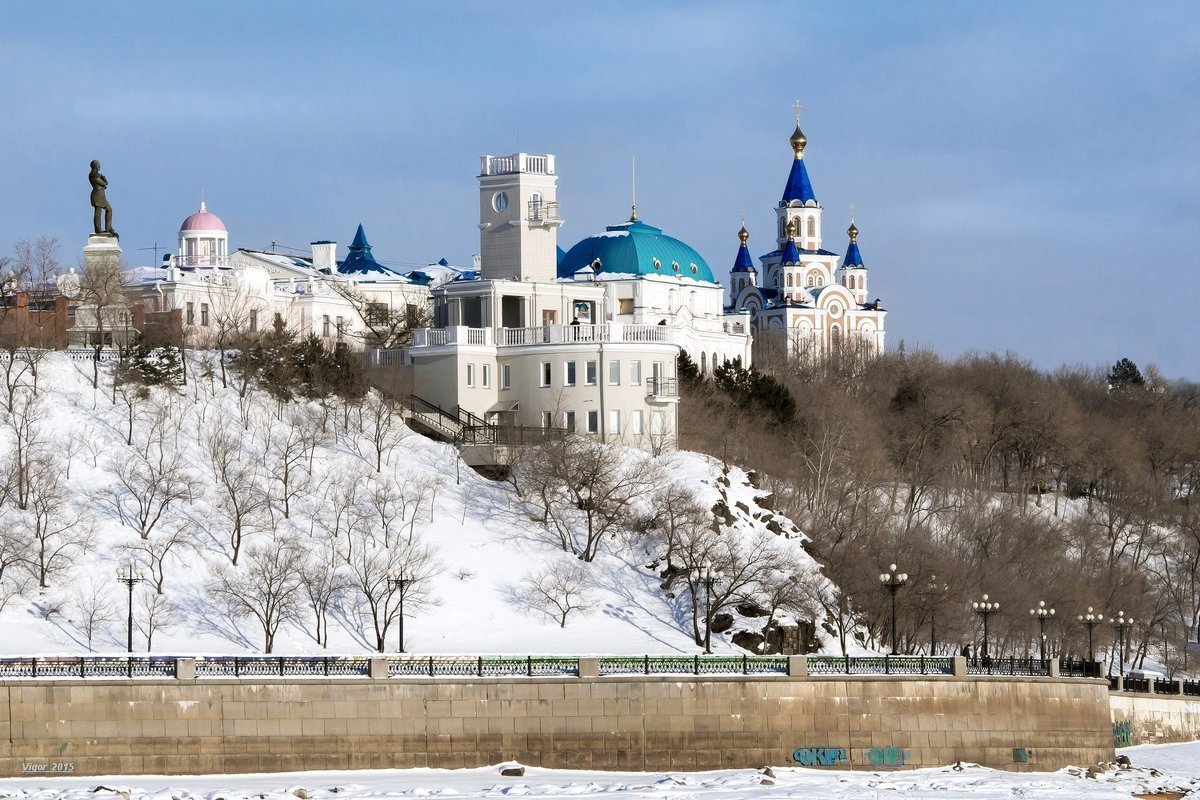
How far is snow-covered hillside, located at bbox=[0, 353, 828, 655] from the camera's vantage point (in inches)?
2406

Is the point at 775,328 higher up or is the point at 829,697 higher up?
the point at 775,328

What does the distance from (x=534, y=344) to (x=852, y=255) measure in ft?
255

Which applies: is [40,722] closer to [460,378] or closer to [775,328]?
[460,378]

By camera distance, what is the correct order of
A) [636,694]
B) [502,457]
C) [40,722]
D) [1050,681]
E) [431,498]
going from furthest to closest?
1. [502,457]
2. [431,498]
3. [1050,681]
4. [636,694]
5. [40,722]

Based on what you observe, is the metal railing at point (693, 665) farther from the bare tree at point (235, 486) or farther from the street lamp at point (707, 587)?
the bare tree at point (235, 486)

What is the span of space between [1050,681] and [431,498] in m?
21.0

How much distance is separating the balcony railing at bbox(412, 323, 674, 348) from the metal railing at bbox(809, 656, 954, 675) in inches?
997

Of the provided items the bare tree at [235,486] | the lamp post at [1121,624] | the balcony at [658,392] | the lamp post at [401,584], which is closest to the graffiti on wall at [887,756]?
the lamp post at [401,584]

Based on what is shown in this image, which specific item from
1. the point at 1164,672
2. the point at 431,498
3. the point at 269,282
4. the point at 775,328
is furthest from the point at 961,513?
the point at 775,328

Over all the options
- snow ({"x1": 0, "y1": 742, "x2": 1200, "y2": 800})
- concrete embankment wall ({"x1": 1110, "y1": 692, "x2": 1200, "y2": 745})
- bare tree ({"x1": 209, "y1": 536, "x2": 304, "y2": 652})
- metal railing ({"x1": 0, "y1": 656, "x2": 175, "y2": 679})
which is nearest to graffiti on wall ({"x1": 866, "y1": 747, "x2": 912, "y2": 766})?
snow ({"x1": 0, "y1": 742, "x2": 1200, "y2": 800})

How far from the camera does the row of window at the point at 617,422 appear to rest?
78.1 meters

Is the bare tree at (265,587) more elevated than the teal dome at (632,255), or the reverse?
the teal dome at (632,255)

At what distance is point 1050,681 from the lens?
57844mm

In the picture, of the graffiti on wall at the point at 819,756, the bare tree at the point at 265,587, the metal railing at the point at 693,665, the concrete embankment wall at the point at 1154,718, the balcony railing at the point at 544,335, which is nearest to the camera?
the graffiti on wall at the point at 819,756
